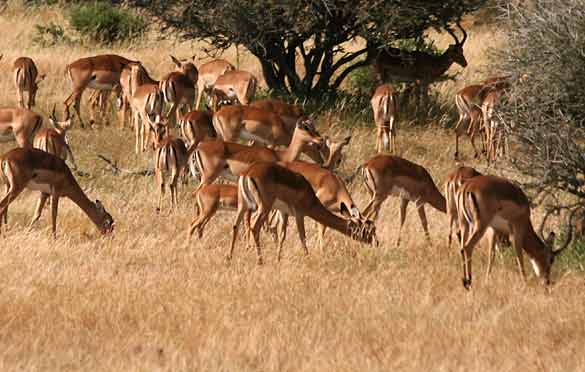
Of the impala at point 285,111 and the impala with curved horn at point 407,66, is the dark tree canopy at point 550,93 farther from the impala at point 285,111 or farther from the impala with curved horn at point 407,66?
the impala with curved horn at point 407,66

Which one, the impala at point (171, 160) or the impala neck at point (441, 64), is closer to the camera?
the impala at point (171, 160)

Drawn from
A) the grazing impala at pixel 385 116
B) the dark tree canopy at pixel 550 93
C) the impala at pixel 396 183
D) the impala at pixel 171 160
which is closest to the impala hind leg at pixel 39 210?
the impala at pixel 171 160

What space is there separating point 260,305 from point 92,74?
9116mm

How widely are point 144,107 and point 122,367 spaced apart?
879 centimetres

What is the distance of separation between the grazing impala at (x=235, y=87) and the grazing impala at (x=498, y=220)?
22.3 ft

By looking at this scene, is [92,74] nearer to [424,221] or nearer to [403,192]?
[403,192]

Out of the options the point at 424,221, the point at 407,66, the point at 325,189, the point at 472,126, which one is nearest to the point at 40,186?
the point at 325,189

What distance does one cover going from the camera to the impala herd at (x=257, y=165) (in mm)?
9117

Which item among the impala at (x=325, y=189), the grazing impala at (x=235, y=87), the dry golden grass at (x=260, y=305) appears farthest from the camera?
the grazing impala at (x=235, y=87)

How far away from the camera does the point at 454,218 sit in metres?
10.3

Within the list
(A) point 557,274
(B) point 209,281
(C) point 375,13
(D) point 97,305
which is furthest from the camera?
(C) point 375,13

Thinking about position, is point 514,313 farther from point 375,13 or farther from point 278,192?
point 375,13

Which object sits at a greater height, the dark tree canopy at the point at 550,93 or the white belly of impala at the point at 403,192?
the dark tree canopy at the point at 550,93

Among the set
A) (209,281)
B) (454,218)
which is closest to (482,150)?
(454,218)
